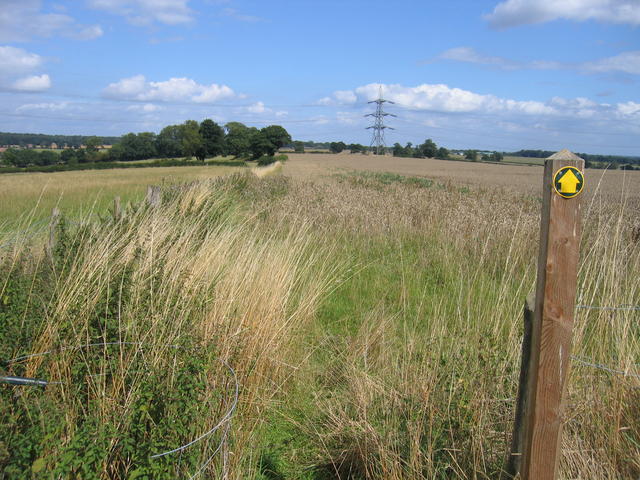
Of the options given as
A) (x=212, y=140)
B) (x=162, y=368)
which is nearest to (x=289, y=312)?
(x=162, y=368)

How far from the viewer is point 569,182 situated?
1.88 m

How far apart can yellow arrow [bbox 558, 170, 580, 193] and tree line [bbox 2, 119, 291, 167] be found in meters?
76.0

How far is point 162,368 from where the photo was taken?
3209 mm

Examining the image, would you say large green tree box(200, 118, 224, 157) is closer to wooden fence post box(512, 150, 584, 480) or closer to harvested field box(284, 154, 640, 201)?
harvested field box(284, 154, 640, 201)

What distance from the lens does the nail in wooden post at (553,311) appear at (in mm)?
1896

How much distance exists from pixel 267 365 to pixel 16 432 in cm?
196

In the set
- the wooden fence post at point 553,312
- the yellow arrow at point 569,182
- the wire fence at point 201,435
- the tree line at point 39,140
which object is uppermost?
the tree line at point 39,140

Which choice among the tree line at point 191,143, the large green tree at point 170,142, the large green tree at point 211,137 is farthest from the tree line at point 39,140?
the large green tree at point 211,137

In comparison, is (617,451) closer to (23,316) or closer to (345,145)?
(23,316)

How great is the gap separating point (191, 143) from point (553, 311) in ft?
327

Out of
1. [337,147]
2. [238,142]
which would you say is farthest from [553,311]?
[337,147]

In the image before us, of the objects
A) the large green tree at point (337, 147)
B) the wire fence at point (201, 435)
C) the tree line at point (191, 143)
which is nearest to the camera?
the wire fence at point (201, 435)

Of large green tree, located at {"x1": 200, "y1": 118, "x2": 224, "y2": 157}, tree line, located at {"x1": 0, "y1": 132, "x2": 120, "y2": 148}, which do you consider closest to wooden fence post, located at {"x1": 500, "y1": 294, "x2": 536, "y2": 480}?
tree line, located at {"x1": 0, "y1": 132, "x2": 120, "y2": 148}

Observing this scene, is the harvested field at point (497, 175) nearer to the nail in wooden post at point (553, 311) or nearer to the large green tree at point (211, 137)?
the nail in wooden post at point (553, 311)
